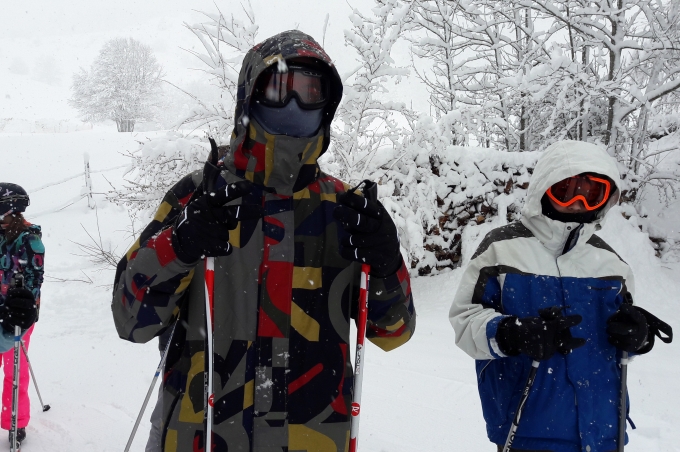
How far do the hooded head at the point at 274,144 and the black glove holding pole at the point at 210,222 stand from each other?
0.74 ft

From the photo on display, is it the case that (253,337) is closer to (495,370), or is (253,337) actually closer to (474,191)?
(495,370)

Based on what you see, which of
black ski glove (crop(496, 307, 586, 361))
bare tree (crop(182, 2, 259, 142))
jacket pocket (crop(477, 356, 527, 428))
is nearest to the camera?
black ski glove (crop(496, 307, 586, 361))

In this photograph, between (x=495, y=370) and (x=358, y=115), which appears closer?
(x=495, y=370)

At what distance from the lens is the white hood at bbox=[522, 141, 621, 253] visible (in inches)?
82.0

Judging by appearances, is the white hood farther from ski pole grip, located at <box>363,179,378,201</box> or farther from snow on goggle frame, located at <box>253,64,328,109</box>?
snow on goggle frame, located at <box>253,64,328,109</box>

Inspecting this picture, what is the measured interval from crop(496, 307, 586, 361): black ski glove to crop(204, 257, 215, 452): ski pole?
116 centimetres

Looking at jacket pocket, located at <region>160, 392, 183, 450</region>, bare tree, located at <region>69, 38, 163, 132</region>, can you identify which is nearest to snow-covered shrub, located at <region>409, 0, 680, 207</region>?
jacket pocket, located at <region>160, 392, 183, 450</region>

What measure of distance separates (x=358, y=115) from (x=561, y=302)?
528cm

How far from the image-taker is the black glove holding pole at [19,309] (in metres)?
3.28

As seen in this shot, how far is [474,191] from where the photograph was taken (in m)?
7.46

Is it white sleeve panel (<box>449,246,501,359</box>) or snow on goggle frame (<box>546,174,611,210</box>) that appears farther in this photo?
snow on goggle frame (<box>546,174,611,210</box>)

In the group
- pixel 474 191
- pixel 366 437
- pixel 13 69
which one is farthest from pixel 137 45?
pixel 13 69

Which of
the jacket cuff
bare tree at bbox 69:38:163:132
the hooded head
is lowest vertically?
the jacket cuff

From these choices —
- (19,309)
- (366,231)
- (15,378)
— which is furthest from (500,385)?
(15,378)
